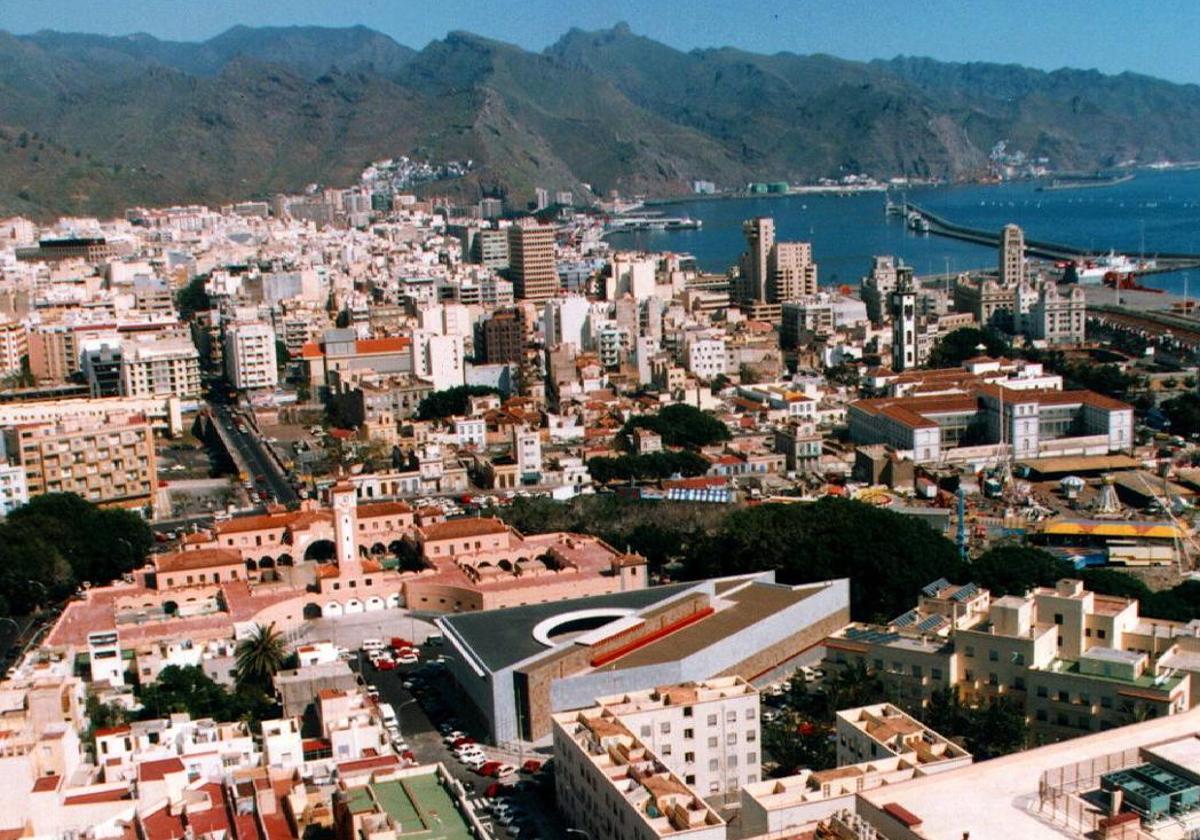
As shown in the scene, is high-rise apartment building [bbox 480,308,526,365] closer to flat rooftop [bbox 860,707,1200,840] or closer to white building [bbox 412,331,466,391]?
white building [bbox 412,331,466,391]

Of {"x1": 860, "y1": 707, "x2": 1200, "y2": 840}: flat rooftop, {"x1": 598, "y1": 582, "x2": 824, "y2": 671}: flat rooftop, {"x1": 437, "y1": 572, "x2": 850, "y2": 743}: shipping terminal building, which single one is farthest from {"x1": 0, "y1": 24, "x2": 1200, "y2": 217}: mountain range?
{"x1": 860, "y1": 707, "x2": 1200, "y2": 840}: flat rooftop

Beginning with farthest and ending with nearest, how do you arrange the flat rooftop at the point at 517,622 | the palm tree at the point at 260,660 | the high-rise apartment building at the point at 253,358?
the high-rise apartment building at the point at 253,358, the palm tree at the point at 260,660, the flat rooftop at the point at 517,622

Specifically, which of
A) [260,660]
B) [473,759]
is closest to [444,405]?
[260,660]

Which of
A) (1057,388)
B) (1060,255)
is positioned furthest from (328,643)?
(1060,255)

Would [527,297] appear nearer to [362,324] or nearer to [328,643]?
[362,324]

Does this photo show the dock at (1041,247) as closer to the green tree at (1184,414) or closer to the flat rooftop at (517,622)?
the green tree at (1184,414)

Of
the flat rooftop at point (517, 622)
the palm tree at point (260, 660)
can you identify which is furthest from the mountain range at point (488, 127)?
the flat rooftop at point (517, 622)

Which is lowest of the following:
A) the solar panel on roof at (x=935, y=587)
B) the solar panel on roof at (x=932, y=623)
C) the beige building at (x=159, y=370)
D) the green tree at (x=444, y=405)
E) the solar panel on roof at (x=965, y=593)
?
the solar panel on roof at (x=935, y=587)

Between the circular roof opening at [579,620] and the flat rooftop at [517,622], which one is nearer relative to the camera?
the flat rooftop at [517,622]
